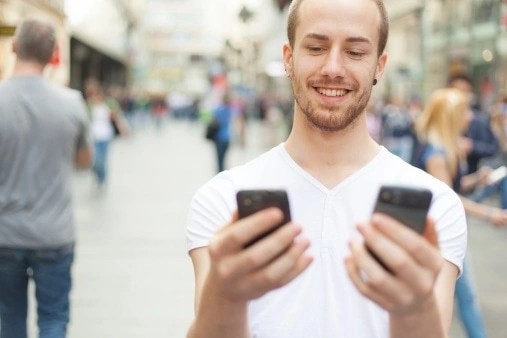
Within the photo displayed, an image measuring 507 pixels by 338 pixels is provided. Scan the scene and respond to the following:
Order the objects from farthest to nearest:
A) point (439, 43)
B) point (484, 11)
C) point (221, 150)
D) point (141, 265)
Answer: point (439, 43) < point (484, 11) < point (221, 150) < point (141, 265)

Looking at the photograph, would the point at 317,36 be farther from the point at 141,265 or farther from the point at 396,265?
the point at 141,265

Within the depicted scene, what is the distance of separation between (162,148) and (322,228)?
2876 centimetres

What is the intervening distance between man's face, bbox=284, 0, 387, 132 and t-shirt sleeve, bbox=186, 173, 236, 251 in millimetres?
275

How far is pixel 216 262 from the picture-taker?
1.46 meters

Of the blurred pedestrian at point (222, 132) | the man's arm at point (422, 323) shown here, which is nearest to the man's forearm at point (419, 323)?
the man's arm at point (422, 323)

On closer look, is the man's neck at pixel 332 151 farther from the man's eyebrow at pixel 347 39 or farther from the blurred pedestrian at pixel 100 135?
the blurred pedestrian at pixel 100 135

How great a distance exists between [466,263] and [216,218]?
3.32m

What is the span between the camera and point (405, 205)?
141 centimetres

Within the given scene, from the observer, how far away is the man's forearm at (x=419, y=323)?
151 centimetres

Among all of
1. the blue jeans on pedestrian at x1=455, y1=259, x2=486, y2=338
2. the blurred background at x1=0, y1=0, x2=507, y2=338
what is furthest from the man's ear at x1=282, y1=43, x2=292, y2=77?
the blurred background at x1=0, y1=0, x2=507, y2=338

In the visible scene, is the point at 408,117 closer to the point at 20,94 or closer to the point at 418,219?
the point at 20,94

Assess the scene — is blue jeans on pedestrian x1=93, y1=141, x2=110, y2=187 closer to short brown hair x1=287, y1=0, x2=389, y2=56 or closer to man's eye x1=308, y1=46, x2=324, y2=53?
short brown hair x1=287, y1=0, x2=389, y2=56

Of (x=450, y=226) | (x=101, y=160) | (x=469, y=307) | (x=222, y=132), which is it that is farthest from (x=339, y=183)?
(x=101, y=160)

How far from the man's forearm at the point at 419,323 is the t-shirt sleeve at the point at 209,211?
0.68 m
